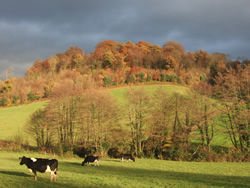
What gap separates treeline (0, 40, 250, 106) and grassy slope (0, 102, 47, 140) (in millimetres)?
5697

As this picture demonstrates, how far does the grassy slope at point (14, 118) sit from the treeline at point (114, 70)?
5697 millimetres

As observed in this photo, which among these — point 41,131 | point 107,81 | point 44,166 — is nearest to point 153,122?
point 41,131

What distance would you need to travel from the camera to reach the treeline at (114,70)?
74812 millimetres

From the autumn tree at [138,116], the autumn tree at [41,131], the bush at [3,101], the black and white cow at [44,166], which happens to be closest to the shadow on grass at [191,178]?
the black and white cow at [44,166]

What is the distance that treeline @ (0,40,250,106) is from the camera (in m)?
74.8

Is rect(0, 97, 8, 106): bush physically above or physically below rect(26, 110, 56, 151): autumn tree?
above

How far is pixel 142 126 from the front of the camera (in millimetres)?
37406

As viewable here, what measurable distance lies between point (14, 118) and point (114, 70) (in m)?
47.2

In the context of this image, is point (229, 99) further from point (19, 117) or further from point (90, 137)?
point (19, 117)

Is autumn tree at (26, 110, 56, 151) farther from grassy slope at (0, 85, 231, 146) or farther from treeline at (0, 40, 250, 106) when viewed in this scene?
treeline at (0, 40, 250, 106)

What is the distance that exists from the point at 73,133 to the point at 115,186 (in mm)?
28989

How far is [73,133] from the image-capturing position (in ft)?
130

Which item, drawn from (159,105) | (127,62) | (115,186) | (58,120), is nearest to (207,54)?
(127,62)

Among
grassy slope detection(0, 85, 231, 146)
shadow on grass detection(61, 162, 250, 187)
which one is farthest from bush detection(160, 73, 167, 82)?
shadow on grass detection(61, 162, 250, 187)
